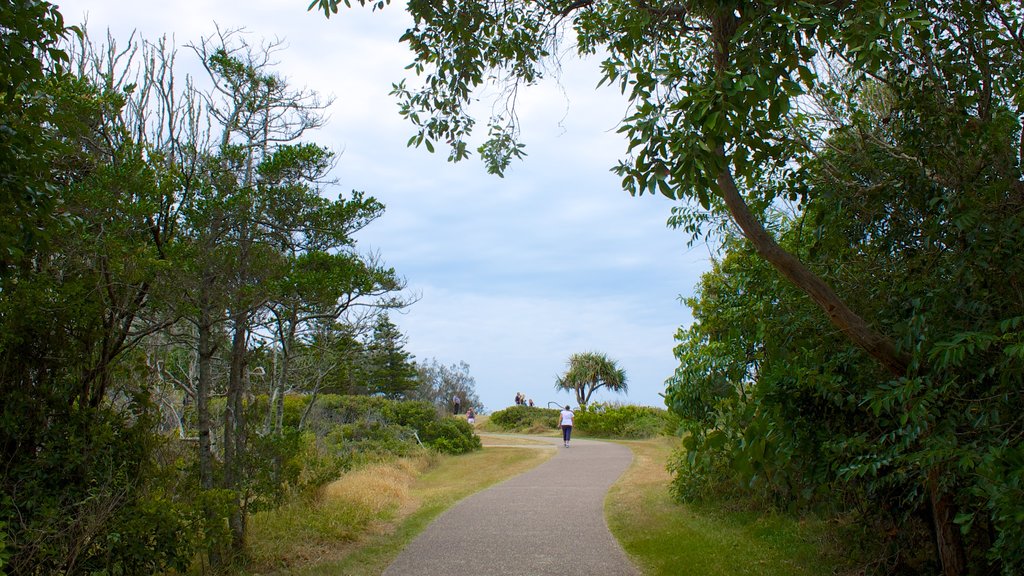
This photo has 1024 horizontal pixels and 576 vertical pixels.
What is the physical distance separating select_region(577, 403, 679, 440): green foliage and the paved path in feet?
46.1

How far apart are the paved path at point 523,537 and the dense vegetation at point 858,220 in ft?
8.28

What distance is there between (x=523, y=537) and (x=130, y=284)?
606 cm

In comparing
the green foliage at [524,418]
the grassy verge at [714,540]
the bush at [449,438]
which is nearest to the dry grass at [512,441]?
the bush at [449,438]

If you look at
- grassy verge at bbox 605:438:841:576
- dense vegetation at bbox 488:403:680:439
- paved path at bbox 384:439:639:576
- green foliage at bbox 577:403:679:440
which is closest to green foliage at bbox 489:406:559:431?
dense vegetation at bbox 488:403:680:439

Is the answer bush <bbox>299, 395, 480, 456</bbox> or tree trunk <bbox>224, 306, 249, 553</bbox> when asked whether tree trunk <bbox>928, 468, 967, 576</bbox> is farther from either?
bush <bbox>299, 395, 480, 456</bbox>

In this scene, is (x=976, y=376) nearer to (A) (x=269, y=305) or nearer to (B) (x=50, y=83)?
(A) (x=269, y=305)

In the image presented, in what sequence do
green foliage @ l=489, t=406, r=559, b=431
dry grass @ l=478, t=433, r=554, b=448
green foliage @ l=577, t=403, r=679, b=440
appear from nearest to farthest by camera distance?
dry grass @ l=478, t=433, r=554, b=448 → green foliage @ l=577, t=403, r=679, b=440 → green foliage @ l=489, t=406, r=559, b=431

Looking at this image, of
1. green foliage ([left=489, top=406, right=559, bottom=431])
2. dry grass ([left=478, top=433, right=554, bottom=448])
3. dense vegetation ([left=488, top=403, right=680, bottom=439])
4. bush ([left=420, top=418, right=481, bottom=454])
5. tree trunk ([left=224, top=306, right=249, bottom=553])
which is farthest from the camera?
green foliage ([left=489, top=406, right=559, bottom=431])

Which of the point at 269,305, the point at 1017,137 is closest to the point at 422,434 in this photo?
the point at 269,305

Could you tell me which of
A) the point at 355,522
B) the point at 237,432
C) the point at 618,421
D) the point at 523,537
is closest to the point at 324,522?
the point at 355,522

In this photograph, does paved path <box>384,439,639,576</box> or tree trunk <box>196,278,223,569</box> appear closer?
tree trunk <box>196,278,223,569</box>

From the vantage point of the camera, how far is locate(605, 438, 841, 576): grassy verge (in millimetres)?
7555

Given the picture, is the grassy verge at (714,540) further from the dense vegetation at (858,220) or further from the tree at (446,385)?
the tree at (446,385)

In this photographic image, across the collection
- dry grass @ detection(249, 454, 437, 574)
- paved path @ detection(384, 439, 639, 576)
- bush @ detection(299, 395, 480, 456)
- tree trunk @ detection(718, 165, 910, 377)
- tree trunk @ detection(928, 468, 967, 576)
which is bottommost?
paved path @ detection(384, 439, 639, 576)
